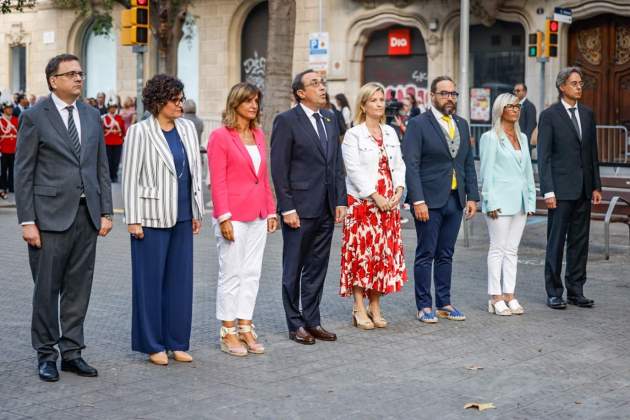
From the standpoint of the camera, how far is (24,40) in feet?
136

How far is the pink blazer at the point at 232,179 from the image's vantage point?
8062 millimetres

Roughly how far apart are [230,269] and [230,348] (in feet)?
1.77

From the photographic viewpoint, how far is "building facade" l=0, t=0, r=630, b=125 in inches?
1105

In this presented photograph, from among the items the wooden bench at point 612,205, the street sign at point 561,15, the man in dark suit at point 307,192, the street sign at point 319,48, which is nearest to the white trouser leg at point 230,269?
the man in dark suit at point 307,192

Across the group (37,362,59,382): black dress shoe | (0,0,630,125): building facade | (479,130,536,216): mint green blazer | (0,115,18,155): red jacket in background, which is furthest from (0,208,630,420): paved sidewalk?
(0,0,630,125): building facade

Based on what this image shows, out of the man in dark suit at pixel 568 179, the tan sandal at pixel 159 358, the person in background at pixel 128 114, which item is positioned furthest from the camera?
the person in background at pixel 128 114

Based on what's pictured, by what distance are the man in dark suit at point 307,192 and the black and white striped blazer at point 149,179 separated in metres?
1.07

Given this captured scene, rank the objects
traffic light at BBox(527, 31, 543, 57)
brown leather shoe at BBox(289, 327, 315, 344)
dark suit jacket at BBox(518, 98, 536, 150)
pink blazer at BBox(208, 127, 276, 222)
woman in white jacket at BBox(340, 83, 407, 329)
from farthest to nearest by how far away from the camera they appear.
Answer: traffic light at BBox(527, 31, 543, 57)
dark suit jacket at BBox(518, 98, 536, 150)
woman in white jacket at BBox(340, 83, 407, 329)
brown leather shoe at BBox(289, 327, 315, 344)
pink blazer at BBox(208, 127, 276, 222)

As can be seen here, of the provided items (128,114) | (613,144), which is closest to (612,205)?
(613,144)

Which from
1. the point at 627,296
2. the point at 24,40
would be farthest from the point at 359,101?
the point at 24,40

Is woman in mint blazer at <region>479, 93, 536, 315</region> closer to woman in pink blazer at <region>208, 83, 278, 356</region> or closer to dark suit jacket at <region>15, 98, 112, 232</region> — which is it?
woman in pink blazer at <region>208, 83, 278, 356</region>

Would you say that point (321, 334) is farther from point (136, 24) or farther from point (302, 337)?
point (136, 24)

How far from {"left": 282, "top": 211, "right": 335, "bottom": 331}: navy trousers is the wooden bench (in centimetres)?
541

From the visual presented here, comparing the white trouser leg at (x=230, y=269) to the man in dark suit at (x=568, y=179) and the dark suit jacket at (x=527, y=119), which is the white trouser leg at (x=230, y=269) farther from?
the dark suit jacket at (x=527, y=119)
